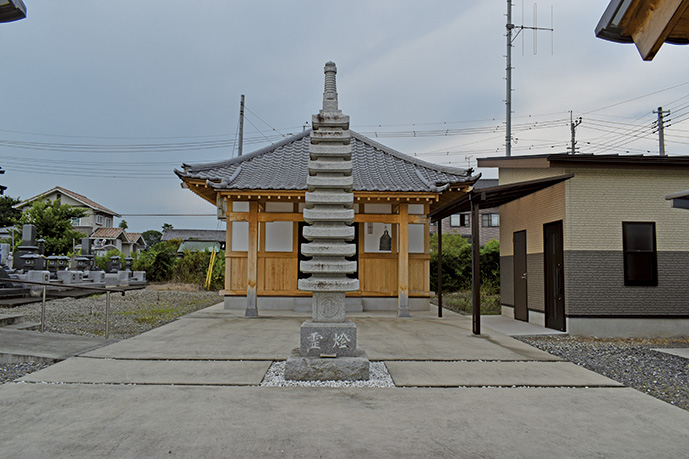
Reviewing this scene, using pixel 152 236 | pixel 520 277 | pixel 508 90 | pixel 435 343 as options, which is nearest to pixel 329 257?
pixel 435 343

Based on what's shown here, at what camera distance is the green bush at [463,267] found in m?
18.7

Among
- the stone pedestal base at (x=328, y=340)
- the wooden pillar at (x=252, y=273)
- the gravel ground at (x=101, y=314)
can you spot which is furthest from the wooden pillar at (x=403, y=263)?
the stone pedestal base at (x=328, y=340)

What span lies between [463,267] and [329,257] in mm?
14110

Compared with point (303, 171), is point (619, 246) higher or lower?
lower

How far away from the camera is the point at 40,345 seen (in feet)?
22.4

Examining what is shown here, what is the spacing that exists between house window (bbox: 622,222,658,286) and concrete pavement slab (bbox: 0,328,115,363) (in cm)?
971

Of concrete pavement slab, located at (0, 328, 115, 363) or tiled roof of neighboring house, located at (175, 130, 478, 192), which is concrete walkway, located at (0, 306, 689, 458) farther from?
tiled roof of neighboring house, located at (175, 130, 478, 192)

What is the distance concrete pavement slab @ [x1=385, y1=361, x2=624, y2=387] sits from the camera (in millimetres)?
5391

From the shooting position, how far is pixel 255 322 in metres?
10.3

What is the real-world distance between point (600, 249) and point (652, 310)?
156 centimetres

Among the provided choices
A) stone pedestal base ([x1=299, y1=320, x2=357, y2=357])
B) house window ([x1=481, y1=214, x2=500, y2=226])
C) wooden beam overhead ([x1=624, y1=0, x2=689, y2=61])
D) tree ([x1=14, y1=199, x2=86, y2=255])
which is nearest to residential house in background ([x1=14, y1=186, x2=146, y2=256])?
tree ([x1=14, y1=199, x2=86, y2=255])

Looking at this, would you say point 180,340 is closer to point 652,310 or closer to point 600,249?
point 600,249

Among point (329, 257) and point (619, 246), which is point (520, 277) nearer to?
point (619, 246)

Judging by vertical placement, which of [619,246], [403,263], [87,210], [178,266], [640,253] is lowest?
[178,266]
